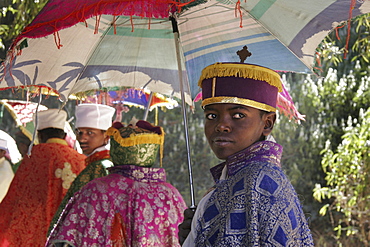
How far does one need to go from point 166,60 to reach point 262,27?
127 centimetres

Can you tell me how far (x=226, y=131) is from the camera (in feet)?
8.04

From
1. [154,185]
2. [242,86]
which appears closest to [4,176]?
[154,185]

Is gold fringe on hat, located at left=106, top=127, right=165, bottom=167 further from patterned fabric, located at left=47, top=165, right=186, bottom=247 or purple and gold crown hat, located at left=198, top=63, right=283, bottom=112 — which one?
purple and gold crown hat, located at left=198, top=63, right=283, bottom=112

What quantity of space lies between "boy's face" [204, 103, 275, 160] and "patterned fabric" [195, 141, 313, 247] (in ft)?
0.29

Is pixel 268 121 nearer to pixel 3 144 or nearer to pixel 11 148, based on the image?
pixel 3 144

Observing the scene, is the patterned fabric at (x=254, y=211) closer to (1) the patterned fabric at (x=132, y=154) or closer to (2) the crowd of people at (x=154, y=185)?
(2) the crowd of people at (x=154, y=185)

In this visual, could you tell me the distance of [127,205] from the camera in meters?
3.85

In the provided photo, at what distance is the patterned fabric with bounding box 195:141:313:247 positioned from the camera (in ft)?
6.89

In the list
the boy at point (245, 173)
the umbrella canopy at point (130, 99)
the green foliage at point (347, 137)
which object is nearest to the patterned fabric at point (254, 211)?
the boy at point (245, 173)

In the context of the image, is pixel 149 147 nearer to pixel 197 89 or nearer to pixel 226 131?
pixel 197 89

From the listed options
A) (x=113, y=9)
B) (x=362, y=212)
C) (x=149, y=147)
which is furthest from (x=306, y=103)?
(x=113, y=9)

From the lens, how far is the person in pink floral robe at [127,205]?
3723mm

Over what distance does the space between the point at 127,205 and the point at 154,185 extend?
289 mm

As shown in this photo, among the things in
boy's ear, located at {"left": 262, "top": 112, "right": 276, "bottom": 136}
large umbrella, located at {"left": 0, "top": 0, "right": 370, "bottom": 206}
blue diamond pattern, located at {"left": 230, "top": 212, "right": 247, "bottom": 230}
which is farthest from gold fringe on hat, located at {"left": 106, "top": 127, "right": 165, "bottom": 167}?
blue diamond pattern, located at {"left": 230, "top": 212, "right": 247, "bottom": 230}
